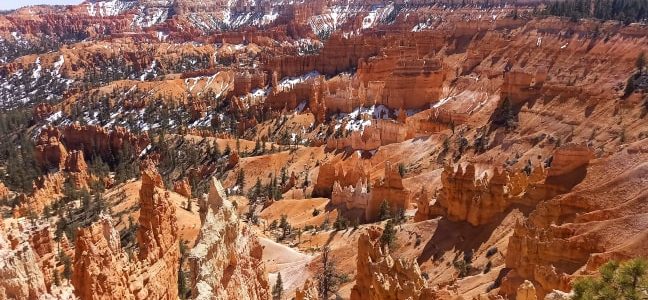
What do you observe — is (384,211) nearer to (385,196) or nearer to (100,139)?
(385,196)

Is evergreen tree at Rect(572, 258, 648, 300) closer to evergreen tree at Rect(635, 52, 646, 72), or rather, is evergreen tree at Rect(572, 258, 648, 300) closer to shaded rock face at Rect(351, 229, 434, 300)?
shaded rock face at Rect(351, 229, 434, 300)

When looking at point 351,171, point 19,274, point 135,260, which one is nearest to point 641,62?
point 351,171

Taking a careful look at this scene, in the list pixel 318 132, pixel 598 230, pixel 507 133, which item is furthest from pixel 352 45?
pixel 598 230

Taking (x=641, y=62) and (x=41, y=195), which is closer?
(x=641, y=62)

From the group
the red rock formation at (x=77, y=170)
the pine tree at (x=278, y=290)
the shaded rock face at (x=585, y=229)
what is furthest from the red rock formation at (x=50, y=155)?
the shaded rock face at (x=585, y=229)

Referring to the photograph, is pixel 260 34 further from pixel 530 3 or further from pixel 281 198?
pixel 281 198

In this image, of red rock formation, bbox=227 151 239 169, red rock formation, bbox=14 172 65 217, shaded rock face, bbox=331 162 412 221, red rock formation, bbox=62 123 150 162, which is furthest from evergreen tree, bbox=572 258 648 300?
red rock formation, bbox=62 123 150 162
